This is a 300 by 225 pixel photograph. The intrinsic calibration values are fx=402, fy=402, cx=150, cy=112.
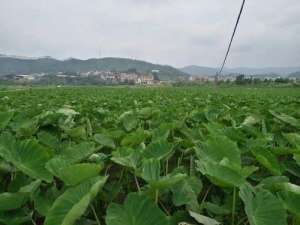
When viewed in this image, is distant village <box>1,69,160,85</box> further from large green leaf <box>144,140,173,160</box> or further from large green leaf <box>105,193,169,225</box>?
large green leaf <box>105,193,169,225</box>

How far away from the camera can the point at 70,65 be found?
549ft

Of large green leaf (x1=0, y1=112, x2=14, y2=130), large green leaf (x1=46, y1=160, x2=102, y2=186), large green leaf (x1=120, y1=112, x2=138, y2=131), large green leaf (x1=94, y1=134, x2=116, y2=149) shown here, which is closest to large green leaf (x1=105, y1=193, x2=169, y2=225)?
large green leaf (x1=46, y1=160, x2=102, y2=186)

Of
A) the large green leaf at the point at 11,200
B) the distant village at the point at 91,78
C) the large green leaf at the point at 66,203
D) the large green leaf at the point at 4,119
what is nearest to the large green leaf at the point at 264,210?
the large green leaf at the point at 66,203

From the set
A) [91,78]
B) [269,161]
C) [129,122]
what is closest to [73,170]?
[269,161]

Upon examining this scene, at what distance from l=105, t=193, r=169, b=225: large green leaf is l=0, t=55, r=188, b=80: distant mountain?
501ft

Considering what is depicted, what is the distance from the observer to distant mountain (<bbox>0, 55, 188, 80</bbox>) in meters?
160

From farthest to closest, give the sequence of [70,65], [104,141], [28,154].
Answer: [70,65] → [104,141] → [28,154]

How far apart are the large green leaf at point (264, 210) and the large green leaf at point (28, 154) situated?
44cm

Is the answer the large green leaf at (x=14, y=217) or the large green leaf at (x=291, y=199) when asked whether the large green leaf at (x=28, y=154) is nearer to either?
the large green leaf at (x=14, y=217)

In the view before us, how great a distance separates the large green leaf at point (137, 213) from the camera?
683 millimetres

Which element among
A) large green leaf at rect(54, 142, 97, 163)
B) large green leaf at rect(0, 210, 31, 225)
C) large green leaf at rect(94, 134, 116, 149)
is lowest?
large green leaf at rect(0, 210, 31, 225)

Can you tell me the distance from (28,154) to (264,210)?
1.74 ft

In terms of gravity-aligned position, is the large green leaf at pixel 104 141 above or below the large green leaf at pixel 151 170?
below

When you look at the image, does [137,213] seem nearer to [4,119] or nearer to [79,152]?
[79,152]
